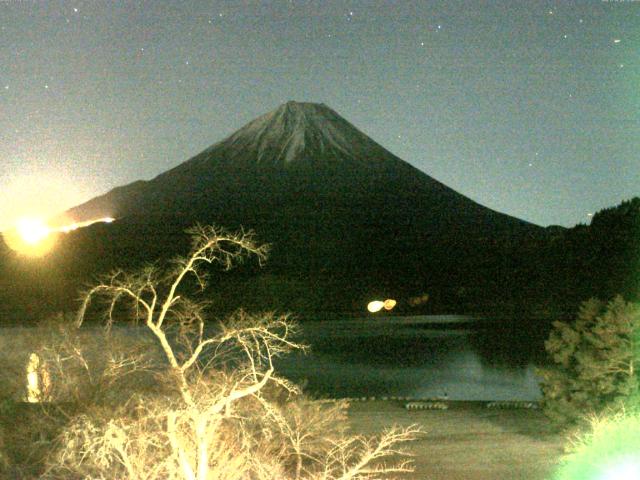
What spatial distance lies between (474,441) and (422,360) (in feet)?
88.8

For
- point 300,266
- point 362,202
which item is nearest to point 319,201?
point 362,202

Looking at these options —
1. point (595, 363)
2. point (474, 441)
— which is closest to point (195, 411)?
point (474, 441)

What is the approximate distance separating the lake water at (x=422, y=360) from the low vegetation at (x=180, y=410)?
11.6m

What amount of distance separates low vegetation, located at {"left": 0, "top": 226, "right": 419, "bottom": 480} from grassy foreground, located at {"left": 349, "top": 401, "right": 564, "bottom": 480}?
0.85 metres

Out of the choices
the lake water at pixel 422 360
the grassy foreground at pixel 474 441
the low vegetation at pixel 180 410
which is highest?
the low vegetation at pixel 180 410

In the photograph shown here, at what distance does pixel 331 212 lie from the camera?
393 ft

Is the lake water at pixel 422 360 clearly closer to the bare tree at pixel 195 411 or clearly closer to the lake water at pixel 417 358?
the lake water at pixel 417 358

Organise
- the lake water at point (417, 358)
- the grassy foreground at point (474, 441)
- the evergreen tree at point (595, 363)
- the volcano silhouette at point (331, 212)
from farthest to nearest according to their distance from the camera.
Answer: the volcano silhouette at point (331, 212), the lake water at point (417, 358), the evergreen tree at point (595, 363), the grassy foreground at point (474, 441)

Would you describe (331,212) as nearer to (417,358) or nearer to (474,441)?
(417,358)

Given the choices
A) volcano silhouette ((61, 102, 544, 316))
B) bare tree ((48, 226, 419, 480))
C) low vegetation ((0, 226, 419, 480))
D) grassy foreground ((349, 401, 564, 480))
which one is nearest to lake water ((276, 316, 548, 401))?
grassy foreground ((349, 401, 564, 480))

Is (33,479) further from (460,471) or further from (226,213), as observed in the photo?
(226,213)

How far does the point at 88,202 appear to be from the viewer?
148 meters

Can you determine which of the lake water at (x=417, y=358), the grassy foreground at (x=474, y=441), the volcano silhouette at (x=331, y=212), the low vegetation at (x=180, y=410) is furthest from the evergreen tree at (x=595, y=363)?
the volcano silhouette at (x=331, y=212)

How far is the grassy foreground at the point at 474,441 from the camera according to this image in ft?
39.5
